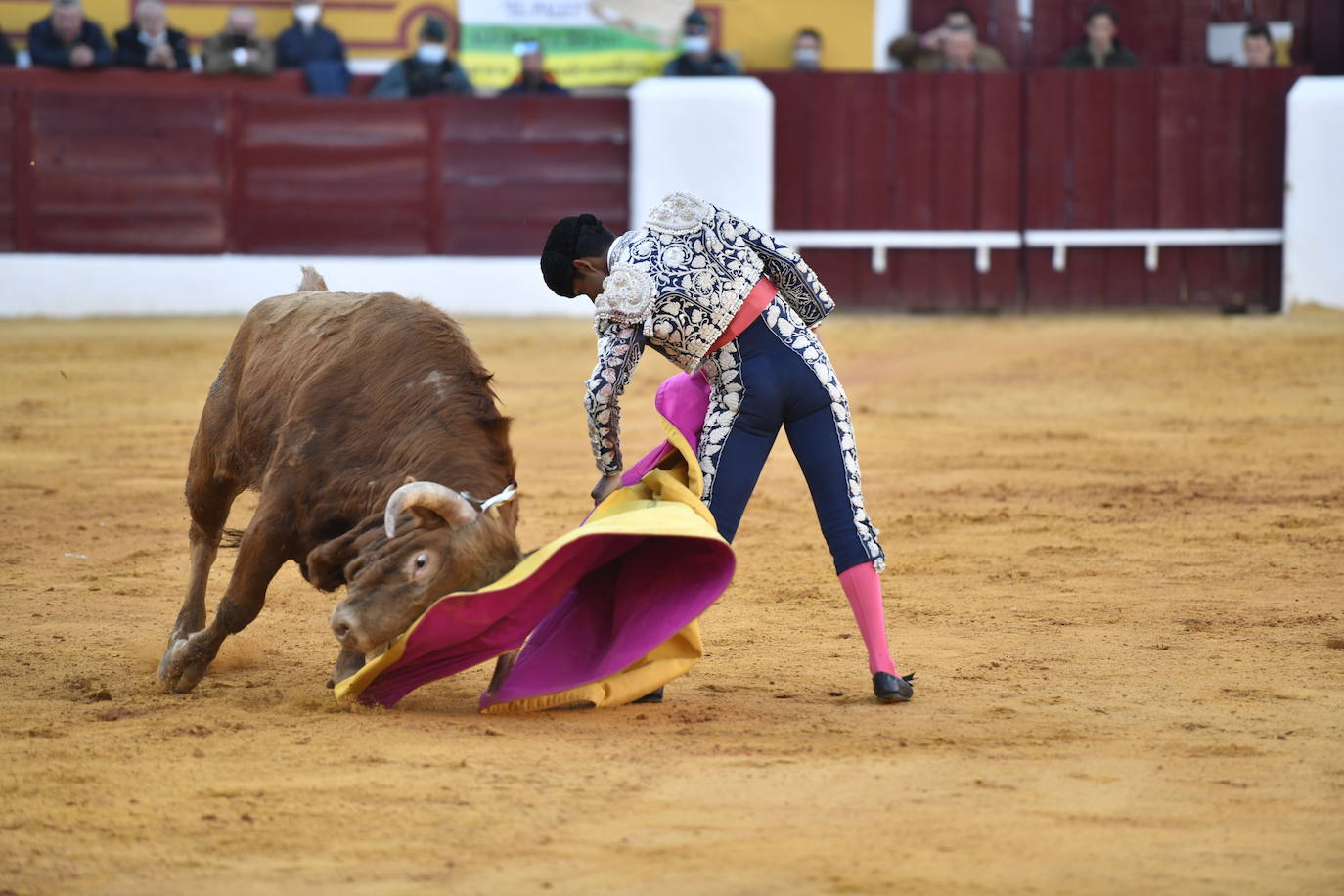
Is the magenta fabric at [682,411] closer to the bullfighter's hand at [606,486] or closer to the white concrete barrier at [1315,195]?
the bullfighter's hand at [606,486]

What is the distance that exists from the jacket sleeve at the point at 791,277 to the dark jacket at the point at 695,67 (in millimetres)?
7620

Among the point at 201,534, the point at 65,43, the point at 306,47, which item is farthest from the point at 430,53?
the point at 201,534

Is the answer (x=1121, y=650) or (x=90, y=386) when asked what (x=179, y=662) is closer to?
(x=1121, y=650)

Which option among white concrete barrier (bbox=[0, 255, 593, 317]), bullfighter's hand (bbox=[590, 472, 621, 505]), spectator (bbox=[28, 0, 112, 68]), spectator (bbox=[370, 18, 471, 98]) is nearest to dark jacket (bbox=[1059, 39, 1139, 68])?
white concrete barrier (bbox=[0, 255, 593, 317])

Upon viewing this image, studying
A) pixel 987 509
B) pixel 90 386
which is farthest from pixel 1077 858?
pixel 90 386

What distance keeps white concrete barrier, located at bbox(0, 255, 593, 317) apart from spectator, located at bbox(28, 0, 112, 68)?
122cm

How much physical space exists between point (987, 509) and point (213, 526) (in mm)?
2971

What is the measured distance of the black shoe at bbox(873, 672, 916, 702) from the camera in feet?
11.9

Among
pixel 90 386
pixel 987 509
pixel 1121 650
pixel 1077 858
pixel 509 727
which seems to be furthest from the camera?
pixel 90 386

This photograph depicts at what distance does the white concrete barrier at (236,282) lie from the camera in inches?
428

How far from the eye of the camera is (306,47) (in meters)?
11.3

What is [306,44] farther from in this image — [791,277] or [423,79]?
[791,277]

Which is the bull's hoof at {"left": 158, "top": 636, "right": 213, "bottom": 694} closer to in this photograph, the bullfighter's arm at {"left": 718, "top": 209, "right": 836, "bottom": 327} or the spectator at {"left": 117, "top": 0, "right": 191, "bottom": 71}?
the bullfighter's arm at {"left": 718, "top": 209, "right": 836, "bottom": 327}

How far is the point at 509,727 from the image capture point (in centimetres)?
342
